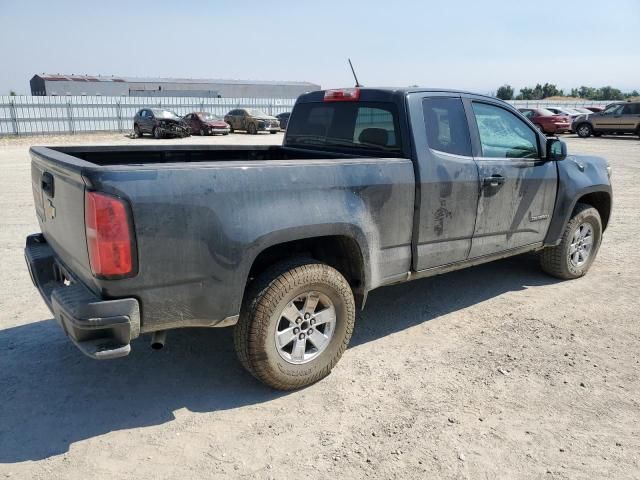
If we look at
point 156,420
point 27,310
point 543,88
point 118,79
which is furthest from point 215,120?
point 543,88

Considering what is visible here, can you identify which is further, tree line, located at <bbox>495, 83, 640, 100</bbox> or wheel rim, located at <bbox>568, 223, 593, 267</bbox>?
tree line, located at <bbox>495, 83, 640, 100</bbox>

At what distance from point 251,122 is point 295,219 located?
26219mm

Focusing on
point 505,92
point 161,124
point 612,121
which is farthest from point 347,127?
point 505,92

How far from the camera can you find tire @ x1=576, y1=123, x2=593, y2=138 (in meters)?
27.1

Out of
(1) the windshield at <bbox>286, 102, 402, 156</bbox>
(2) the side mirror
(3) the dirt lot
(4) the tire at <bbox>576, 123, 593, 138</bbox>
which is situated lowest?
(3) the dirt lot

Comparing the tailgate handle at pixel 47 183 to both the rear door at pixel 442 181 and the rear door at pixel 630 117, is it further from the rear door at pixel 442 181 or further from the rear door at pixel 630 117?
the rear door at pixel 630 117

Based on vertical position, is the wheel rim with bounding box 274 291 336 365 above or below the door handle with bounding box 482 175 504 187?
below

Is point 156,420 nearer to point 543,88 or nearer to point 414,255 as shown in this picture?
point 414,255

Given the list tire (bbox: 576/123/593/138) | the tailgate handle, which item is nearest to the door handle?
the tailgate handle

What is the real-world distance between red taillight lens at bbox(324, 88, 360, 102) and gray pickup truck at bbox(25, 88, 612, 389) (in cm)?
2

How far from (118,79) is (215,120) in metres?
34.9

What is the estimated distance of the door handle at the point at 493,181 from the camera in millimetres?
4254

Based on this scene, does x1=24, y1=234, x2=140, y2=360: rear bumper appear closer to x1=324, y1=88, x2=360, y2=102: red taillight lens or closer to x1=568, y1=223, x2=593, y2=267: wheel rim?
x1=324, y1=88, x2=360, y2=102: red taillight lens

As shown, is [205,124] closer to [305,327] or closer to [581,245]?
[581,245]
